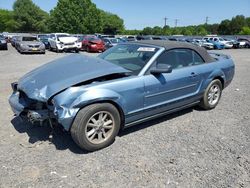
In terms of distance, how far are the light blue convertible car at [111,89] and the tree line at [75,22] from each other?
6062cm

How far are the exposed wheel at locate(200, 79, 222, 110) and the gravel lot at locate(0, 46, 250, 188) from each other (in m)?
0.49

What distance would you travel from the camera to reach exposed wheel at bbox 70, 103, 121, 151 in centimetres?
351

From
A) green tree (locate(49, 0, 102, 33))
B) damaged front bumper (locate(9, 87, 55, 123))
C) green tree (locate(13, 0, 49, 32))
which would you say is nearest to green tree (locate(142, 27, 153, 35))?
green tree (locate(49, 0, 102, 33))

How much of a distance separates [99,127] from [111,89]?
1.87ft

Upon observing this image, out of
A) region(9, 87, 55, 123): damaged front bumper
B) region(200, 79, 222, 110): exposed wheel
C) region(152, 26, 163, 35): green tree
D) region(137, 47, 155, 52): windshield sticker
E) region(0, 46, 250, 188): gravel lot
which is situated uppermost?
region(152, 26, 163, 35): green tree

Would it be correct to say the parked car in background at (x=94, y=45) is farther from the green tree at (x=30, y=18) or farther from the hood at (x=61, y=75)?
the green tree at (x=30, y=18)

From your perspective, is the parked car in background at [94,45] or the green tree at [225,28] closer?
the parked car in background at [94,45]

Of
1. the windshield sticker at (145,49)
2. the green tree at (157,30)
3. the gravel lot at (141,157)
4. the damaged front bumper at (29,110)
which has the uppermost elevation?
the green tree at (157,30)

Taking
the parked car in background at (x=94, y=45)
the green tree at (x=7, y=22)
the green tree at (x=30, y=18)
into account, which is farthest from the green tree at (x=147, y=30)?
the parked car in background at (x=94, y=45)

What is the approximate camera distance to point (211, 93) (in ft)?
18.3

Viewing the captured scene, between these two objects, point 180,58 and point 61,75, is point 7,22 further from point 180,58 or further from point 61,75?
point 61,75

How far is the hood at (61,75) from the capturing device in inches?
141

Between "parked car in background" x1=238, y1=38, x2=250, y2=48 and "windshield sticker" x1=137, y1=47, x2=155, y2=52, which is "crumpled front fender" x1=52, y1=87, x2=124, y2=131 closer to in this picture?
"windshield sticker" x1=137, y1=47, x2=155, y2=52

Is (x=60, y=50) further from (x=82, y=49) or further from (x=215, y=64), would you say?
(x=215, y=64)
